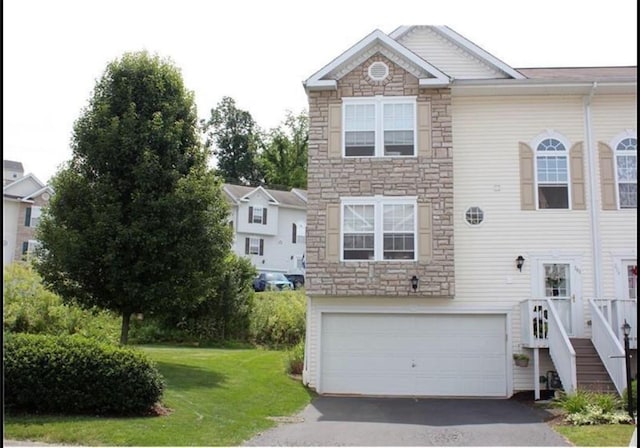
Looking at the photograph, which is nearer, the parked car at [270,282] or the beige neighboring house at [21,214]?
the parked car at [270,282]

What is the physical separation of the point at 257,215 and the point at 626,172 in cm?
2933

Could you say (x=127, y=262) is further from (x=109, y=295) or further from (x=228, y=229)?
(x=228, y=229)

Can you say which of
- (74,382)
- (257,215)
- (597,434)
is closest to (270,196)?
(257,215)

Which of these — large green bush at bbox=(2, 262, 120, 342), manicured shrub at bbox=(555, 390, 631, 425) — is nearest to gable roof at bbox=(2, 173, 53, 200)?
large green bush at bbox=(2, 262, 120, 342)

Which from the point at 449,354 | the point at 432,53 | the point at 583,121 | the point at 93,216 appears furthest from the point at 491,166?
the point at 93,216

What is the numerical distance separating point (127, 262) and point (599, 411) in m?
11.3

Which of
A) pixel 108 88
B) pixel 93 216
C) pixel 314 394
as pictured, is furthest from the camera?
pixel 108 88

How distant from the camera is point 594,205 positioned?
15312mm

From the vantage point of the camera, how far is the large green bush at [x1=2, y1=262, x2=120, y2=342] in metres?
19.9

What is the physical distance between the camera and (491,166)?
51.7 feet

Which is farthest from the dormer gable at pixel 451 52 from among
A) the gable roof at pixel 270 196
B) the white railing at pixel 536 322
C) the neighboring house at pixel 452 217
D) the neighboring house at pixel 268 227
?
the neighboring house at pixel 268 227

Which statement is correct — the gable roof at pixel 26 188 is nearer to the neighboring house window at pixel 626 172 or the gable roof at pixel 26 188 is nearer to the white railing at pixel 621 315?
the neighboring house window at pixel 626 172

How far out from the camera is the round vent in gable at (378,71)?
15859 mm

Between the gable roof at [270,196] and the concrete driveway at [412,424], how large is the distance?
28.2 m
